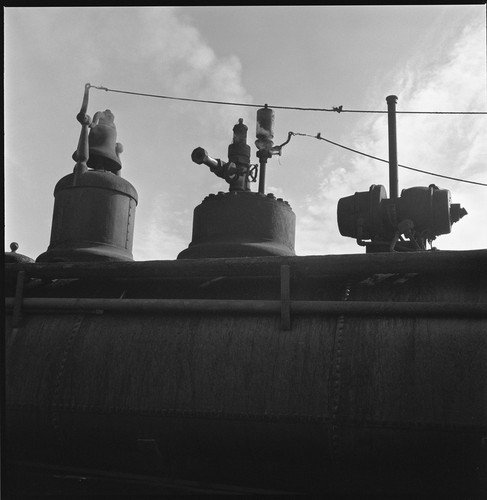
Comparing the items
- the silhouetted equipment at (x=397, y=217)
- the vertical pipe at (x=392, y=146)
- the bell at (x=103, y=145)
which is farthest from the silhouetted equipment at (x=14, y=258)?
the vertical pipe at (x=392, y=146)

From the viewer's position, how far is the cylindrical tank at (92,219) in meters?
7.41

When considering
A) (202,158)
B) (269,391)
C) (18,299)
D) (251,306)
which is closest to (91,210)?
(202,158)

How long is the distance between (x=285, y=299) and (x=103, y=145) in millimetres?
4704

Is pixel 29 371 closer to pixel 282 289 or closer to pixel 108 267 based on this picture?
pixel 108 267

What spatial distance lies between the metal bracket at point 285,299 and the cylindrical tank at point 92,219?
3.24m

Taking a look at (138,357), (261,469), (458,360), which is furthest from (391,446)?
(138,357)

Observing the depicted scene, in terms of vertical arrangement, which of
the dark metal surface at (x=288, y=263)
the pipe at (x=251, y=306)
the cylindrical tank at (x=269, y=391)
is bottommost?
the cylindrical tank at (x=269, y=391)

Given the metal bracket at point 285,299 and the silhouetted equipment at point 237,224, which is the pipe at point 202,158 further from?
the metal bracket at point 285,299

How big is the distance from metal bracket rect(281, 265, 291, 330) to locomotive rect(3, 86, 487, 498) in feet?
0.04

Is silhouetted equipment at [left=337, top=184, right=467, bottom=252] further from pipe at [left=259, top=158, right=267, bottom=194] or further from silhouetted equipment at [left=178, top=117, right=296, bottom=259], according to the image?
pipe at [left=259, top=158, right=267, bottom=194]

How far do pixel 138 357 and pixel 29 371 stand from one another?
111 centimetres

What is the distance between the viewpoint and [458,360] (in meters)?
4.28

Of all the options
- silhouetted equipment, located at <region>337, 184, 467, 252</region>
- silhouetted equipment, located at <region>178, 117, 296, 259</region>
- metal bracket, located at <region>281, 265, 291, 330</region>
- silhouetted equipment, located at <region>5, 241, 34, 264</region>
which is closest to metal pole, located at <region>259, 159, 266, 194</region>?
silhouetted equipment, located at <region>178, 117, 296, 259</region>

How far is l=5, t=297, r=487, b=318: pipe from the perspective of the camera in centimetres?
447
